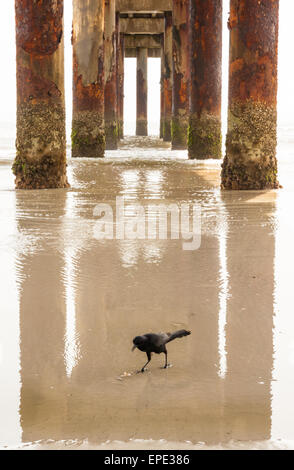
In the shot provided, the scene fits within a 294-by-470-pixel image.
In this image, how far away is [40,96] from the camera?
803 cm

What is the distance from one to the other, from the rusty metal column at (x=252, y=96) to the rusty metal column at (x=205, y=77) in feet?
13.6

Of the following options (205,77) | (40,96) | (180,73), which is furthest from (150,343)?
(180,73)

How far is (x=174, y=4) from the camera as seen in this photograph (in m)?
17.7

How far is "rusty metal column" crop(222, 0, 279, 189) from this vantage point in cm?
777

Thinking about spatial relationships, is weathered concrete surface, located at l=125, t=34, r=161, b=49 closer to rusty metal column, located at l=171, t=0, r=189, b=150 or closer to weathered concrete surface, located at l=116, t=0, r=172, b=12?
weathered concrete surface, located at l=116, t=0, r=172, b=12

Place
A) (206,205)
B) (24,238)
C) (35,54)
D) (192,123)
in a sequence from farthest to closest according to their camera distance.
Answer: (192,123) → (35,54) → (206,205) → (24,238)

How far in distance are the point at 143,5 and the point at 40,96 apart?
49.9 ft

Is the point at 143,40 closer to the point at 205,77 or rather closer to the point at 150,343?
the point at 205,77

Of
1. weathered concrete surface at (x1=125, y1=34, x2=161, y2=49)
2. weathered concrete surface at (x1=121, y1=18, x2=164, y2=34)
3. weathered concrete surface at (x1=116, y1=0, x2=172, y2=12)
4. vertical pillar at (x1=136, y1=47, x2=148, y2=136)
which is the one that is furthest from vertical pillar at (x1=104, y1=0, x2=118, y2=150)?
vertical pillar at (x1=136, y1=47, x2=148, y2=136)

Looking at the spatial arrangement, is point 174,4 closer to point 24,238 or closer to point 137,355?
point 24,238

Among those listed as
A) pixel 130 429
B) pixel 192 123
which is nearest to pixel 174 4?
pixel 192 123

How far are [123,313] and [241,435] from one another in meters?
1.31
